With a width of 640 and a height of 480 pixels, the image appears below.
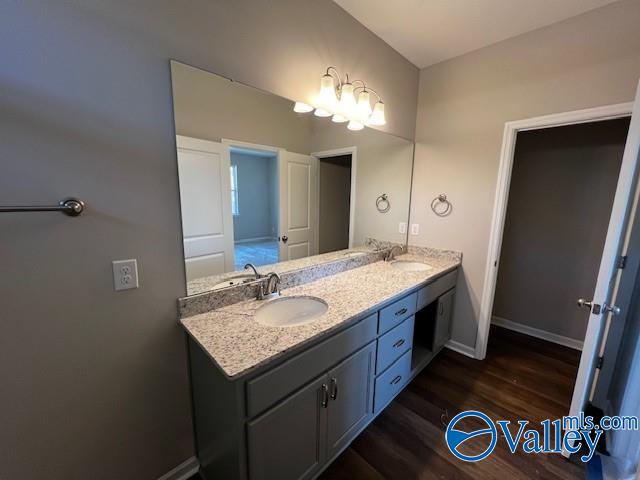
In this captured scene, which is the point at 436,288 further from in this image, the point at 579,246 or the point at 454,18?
the point at 454,18

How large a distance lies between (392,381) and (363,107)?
1874 mm

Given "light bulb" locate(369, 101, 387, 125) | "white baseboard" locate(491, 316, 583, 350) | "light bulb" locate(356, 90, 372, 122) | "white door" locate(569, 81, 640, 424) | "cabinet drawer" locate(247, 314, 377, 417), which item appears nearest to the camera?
"cabinet drawer" locate(247, 314, 377, 417)

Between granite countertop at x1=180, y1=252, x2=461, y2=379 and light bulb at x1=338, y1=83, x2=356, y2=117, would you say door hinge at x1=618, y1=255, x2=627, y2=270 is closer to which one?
granite countertop at x1=180, y1=252, x2=461, y2=379

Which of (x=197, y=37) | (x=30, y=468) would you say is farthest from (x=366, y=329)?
(x=197, y=37)

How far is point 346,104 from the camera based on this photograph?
1.75 metres

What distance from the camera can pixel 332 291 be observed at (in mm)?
1641

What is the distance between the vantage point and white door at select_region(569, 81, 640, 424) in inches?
47.1

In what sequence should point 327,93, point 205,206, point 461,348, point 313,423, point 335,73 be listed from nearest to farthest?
1. point 313,423
2. point 205,206
3. point 327,93
4. point 335,73
5. point 461,348

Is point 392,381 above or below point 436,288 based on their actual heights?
below

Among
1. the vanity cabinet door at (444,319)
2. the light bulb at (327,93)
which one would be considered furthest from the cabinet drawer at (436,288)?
the light bulb at (327,93)

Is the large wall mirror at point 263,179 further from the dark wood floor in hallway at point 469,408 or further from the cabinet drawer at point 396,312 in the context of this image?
the dark wood floor in hallway at point 469,408

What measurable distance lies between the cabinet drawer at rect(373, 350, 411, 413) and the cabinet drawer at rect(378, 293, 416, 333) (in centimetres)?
31

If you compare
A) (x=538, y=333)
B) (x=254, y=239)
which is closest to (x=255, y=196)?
(x=254, y=239)

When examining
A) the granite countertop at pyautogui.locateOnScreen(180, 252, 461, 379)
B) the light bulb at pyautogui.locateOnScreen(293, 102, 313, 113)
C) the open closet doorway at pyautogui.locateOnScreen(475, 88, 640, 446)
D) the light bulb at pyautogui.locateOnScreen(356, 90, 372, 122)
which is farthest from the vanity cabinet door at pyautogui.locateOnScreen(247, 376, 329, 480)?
the light bulb at pyautogui.locateOnScreen(356, 90, 372, 122)
